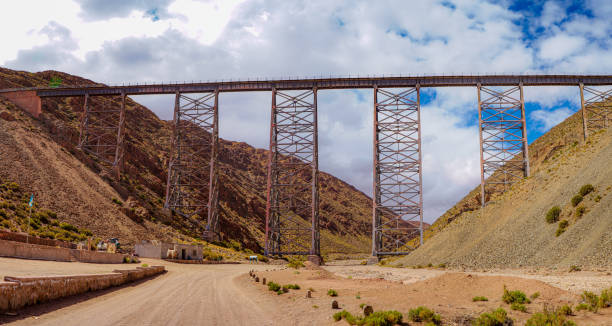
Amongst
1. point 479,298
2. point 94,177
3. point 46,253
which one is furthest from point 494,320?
point 94,177

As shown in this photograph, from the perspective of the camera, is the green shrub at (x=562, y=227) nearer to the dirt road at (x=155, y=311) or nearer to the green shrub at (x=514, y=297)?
the green shrub at (x=514, y=297)

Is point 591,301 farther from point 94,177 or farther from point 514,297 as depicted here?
point 94,177

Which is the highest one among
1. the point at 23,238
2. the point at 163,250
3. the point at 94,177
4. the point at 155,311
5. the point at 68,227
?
the point at 94,177

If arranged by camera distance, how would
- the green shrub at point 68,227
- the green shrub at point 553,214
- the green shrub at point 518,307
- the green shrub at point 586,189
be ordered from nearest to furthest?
the green shrub at point 518,307 < the green shrub at point 586,189 < the green shrub at point 553,214 < the green shrub at point 68,227

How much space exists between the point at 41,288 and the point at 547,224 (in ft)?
78.4

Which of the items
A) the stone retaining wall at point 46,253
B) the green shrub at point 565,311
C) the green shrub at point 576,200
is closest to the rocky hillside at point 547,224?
the green shrub at point 576,200

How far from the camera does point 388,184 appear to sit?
42125 millimetres

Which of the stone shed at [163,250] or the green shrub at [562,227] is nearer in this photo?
the green shrub at [562,227]

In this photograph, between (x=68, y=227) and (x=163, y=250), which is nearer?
(x=68, y=227)

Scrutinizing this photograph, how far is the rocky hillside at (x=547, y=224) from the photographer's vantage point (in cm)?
2027

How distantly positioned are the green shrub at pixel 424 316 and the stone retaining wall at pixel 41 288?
8648 millimetres

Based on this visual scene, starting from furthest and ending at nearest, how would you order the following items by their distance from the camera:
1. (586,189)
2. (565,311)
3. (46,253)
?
1. (586,189)
2. (46,253)
3. (565,311)

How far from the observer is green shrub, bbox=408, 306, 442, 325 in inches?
385

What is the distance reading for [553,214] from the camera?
2444 centimetres
